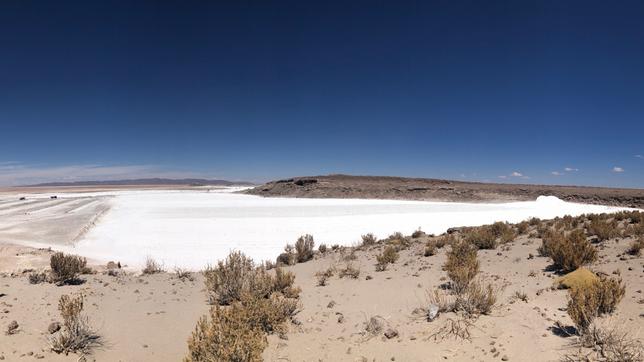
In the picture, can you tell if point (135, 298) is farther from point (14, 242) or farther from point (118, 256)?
point (14, 242)

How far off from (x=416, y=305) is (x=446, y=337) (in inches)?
56.2

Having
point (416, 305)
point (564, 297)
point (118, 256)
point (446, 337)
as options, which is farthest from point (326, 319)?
point (118, 256)

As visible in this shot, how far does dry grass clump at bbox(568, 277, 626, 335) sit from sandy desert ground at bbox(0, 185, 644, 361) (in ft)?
0.54

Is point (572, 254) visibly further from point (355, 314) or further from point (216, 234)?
point (216, 234)

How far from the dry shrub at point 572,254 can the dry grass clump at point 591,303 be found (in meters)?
2.23

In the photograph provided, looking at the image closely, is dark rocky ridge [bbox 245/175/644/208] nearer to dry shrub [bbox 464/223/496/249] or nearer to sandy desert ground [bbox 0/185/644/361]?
dry shrub [bbox 464/223/496/249]

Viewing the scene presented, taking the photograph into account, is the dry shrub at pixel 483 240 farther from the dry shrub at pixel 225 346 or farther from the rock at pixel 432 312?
the dry shrub at pixel 225 346

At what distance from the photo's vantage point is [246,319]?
4.91m

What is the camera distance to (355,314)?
6199mm

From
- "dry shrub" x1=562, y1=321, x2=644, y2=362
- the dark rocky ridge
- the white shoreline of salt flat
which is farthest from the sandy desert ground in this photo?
the dark rocky ridge

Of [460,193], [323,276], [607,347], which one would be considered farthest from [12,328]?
[460,193]

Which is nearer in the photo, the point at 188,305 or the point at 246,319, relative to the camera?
the point at 246,319

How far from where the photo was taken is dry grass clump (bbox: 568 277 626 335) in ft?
14.6

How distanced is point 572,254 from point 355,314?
176 inches
